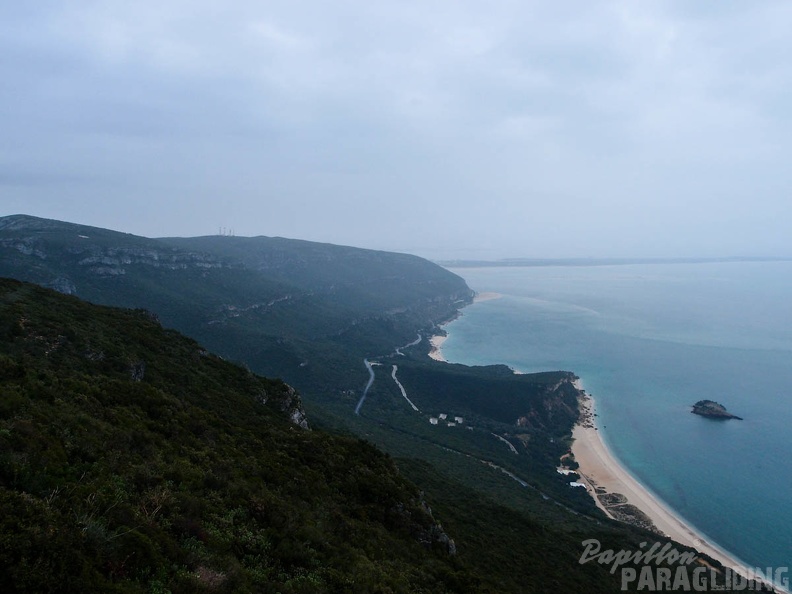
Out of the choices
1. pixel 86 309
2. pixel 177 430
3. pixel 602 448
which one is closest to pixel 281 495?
pixel 177 430

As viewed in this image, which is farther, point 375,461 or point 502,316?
point 502,316

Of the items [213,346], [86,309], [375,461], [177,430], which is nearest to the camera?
[177,430]

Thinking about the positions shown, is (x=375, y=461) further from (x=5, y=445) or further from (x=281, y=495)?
(x=5, y=445)

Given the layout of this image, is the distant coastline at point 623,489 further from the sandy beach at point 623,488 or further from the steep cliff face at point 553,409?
the steep cliff face at point 553,409

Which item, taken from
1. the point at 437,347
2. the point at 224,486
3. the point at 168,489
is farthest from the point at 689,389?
the point at 168,489

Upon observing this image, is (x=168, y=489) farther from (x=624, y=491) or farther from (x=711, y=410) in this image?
(x=711, y=410)

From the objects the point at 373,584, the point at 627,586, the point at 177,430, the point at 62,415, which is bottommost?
the point at 627,586

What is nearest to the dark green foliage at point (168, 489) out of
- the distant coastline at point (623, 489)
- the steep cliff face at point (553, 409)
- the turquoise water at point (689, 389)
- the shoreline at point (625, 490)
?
the shoreline at point (625, 490)
